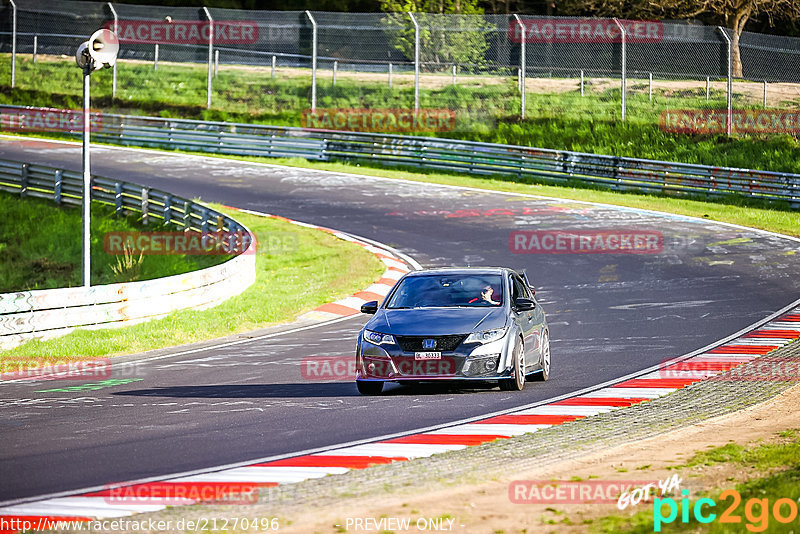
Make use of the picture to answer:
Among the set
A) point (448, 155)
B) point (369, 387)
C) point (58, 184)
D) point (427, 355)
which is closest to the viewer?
point (427, 355)

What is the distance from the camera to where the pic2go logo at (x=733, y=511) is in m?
6.26

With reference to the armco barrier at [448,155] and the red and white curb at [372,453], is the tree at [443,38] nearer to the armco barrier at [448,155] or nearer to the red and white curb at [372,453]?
the armco barrier at [448,155]

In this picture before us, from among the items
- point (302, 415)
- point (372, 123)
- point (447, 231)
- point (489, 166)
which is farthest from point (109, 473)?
point (372, 123)

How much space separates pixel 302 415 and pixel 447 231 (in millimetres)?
16345

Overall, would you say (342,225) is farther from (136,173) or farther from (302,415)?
(302,415)

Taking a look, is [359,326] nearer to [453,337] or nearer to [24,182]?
[453,337]

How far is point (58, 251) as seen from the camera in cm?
2989

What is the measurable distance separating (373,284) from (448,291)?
837 centimetres

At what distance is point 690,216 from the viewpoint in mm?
28516

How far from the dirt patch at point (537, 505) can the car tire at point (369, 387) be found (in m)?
3.58

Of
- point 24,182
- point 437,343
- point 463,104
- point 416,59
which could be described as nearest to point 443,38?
point 416,59

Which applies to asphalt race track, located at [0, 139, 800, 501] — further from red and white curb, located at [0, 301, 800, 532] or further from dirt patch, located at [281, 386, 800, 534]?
dirt patch, located at [281, 386, 800, 534]

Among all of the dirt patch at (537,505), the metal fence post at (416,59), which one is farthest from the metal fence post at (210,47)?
the dirt patch at (537,505)

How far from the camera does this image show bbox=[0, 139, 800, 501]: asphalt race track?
A: 9258 mm
